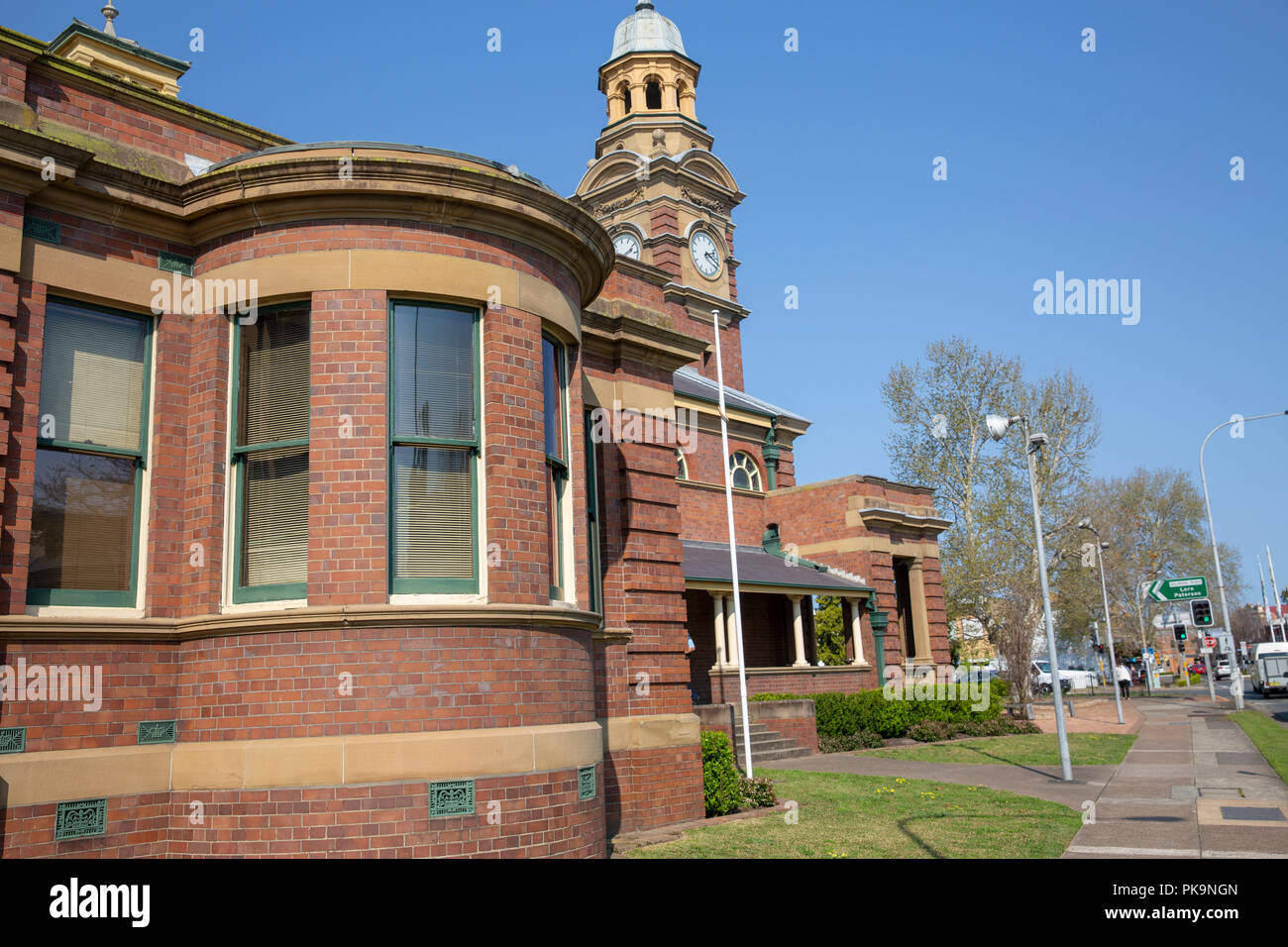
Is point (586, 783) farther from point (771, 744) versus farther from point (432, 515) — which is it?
point (771, 744)

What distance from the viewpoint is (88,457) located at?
827cm

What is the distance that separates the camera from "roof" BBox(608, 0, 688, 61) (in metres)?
48.4

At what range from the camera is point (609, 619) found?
A: 1177cm

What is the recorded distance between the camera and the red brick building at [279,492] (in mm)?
7707

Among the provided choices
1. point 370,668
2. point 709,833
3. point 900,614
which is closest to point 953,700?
point 900,614

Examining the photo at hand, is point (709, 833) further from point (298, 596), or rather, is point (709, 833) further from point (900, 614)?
point (900, 614)

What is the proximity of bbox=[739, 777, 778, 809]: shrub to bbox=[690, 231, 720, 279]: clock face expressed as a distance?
33987mm

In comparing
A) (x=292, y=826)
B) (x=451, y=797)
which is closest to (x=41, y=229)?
(x=292, y=826)

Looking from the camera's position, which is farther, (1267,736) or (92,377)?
(1267,736)

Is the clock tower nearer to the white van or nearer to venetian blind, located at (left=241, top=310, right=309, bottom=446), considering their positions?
the white van

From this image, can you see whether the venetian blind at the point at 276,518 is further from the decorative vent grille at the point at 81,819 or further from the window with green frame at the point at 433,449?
the decorative vent grille at the point at 81,819

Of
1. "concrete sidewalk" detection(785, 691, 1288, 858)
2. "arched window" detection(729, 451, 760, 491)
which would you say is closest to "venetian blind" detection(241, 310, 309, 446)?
"concrete sidewalk" detection(785, 691, 1288, 858)

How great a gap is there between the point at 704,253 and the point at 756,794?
3545 cm

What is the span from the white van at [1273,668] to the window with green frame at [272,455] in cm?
5310
